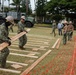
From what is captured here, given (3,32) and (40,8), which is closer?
(3,32)

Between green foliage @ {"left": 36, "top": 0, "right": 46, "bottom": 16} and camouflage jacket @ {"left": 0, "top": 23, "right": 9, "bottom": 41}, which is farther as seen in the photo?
green foliage @ {"left": 36, "top": 0, "right": 46, "bottom": 16}

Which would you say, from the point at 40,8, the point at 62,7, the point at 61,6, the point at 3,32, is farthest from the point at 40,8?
the point at 3,32

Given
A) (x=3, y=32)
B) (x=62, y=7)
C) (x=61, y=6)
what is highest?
(x=3, y=32)

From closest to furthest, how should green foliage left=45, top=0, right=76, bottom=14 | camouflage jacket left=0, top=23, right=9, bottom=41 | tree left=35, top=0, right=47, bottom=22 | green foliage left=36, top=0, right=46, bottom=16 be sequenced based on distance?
camouflage jacket left=0, top=23, right=9, bottom=41
green foliage left=45, top=0, right=76, bottom=14
green foliage left=36, top=0, right=46, bottom=16
tree left=35, top=0, right=47, bottom=22

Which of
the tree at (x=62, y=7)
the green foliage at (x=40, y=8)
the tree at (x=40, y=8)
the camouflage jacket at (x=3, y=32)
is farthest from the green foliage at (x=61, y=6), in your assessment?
the camouflage jacket at (x=3, y=32)

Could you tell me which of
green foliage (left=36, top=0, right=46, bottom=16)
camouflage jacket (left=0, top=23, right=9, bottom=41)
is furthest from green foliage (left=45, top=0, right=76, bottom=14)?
camouflage jacket (left=0, top=23, right=9, bottom=41)

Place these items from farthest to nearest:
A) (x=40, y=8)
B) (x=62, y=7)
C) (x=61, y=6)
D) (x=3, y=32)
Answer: (x=40, y=8), (x=62, y=7), (x=61, y=6), (x=3, y=32)

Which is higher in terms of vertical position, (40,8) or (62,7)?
(62,7)

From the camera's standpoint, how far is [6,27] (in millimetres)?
8727

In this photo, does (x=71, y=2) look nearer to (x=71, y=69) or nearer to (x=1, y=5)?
(x=1, y=5)

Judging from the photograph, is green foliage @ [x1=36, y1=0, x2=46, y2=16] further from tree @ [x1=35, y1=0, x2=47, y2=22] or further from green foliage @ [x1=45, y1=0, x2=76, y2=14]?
green foliage @ [x1=45, y1=0, x2=76, y2=14]

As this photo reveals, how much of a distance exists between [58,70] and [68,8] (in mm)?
42048

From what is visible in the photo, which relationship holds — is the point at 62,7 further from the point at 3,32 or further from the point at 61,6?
the point at 3,32

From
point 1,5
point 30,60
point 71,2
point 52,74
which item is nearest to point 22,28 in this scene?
point 30,60
